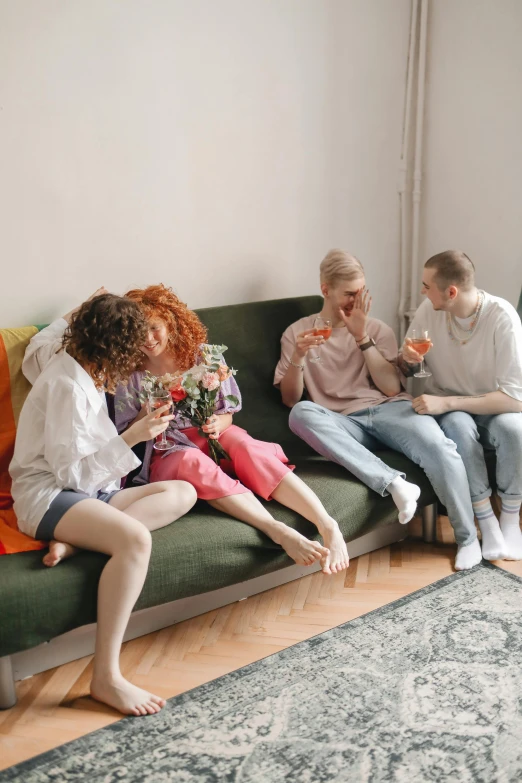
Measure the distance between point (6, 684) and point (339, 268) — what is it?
6.46ft

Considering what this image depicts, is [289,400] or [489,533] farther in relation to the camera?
[289,400]

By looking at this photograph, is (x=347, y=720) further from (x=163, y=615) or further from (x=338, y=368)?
(x=338, y=368)

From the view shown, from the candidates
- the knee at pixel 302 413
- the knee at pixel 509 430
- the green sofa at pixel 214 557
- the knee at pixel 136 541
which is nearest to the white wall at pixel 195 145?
the green sofa at pixel 214 557

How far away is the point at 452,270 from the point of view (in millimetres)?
2947

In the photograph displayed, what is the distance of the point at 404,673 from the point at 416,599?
44cm

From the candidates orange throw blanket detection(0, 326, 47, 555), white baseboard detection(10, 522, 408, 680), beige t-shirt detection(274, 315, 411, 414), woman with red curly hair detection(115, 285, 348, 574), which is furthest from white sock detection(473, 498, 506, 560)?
orange throw blanket detection(0, 326, 47, 555)

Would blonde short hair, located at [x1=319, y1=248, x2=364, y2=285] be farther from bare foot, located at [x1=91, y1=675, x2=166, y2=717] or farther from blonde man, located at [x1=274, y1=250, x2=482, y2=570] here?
bare foot, located at [x1=91, y1=675, x2=166, y2=717]

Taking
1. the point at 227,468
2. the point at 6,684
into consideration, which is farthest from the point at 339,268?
the point at 6,684

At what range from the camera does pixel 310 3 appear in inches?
136

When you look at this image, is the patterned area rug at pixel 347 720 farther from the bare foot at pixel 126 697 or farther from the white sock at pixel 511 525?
the white sock at pixel 511 525

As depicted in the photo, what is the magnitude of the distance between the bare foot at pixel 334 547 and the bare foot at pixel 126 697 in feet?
2.30

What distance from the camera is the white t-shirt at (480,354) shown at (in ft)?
9.59

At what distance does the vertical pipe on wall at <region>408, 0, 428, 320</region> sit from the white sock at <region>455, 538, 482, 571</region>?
1554 millimetres

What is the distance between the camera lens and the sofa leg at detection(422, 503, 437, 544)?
307cm
